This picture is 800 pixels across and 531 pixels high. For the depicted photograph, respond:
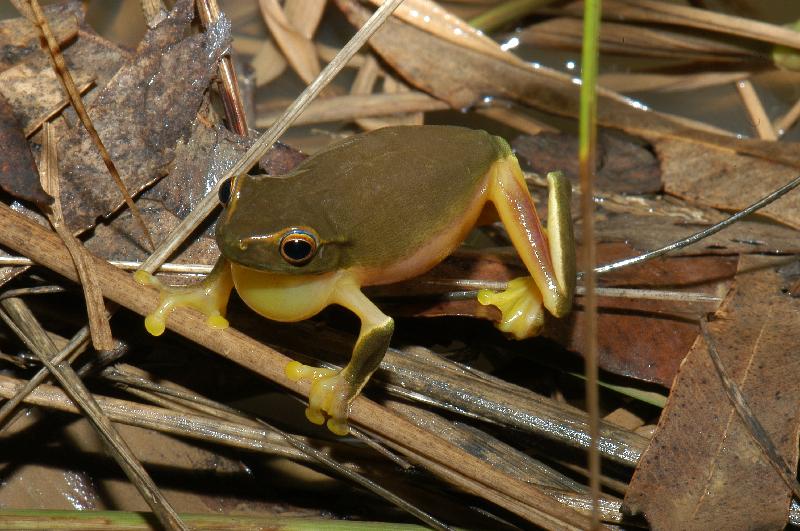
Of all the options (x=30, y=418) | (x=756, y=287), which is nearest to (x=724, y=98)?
(x=756, y=287)

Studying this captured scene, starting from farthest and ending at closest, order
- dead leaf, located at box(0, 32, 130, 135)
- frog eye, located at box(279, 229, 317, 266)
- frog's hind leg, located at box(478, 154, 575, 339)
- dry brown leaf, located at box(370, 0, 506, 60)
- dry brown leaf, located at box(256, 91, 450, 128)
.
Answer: dry brown leaf, located at box(370, 0, 506, 60), dry brown leaf, located at box(256, 91, 450, 128), dead leaf, located at box(0, 32, 130, 135), frog's hind leg, located at box(478, 154, 575, 339), frog eye, located at box(279, 229, 317, 266)

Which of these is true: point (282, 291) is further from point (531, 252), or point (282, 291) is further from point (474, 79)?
point (474, 79)

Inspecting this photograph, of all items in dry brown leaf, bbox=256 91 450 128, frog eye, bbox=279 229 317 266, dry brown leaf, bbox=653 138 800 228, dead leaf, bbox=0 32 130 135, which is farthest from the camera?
dry brown leaf, bbox=256 91 450 128

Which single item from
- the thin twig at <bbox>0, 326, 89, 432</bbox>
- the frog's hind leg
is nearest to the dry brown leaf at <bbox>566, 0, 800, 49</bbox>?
the frog's hind leg

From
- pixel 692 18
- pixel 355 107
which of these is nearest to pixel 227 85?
pixel 355 107

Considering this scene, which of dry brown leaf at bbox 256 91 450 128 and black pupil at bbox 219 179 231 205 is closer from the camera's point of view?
black pupil at bbox 219 179 231 205

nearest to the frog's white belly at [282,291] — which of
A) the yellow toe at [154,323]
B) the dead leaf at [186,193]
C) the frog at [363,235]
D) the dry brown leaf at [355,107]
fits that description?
the frog at [363,235]

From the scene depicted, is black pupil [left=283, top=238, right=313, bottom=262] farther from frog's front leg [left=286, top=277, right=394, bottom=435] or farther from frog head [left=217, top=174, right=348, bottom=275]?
frog's front leg [left=286, top=277, right=394, bottom=435]
